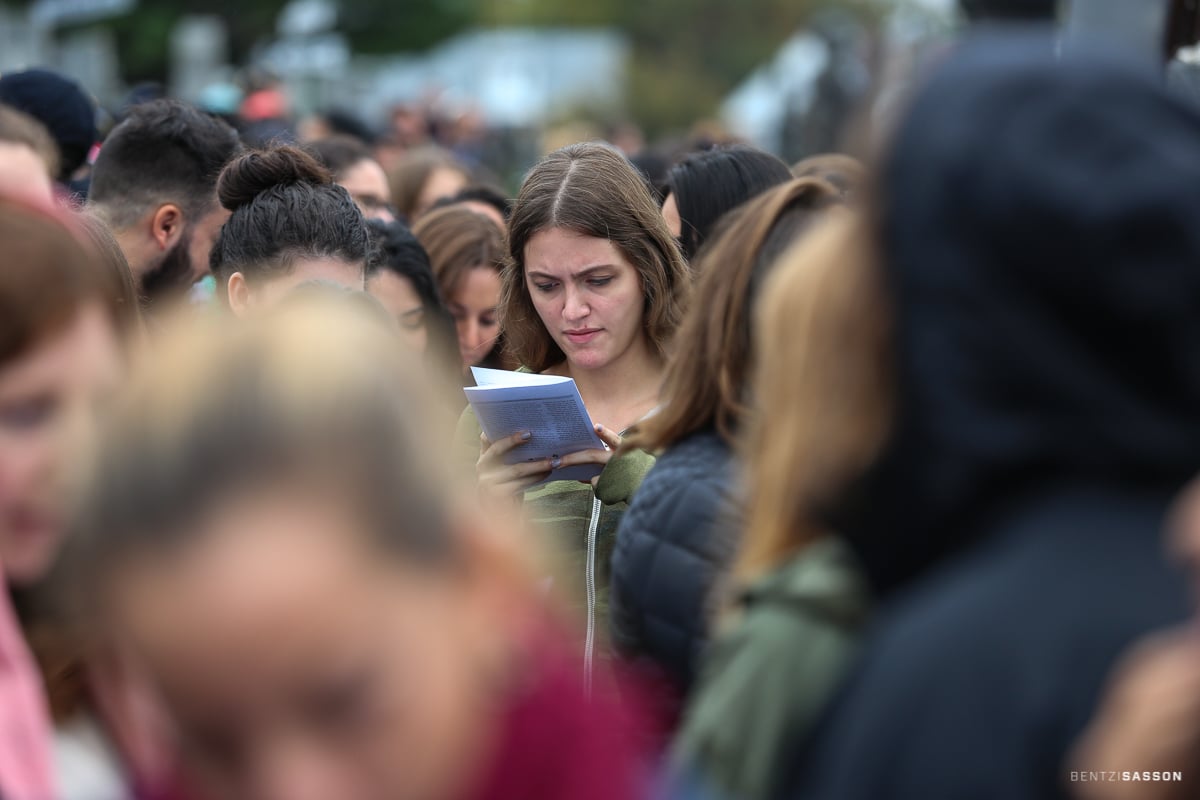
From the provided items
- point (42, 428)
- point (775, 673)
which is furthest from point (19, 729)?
point (775, 673)

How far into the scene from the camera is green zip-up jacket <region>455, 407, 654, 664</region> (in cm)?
360

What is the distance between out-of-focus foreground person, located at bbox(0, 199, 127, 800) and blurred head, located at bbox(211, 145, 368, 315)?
2144mm

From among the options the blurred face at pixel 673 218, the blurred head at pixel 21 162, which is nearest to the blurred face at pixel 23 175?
the blurred head at pixel 21 162

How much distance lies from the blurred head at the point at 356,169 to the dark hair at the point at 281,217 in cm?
179

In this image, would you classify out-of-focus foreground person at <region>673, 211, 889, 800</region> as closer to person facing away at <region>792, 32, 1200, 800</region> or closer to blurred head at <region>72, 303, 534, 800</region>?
person facing away at <region>792, 32, 1200, 800</region>

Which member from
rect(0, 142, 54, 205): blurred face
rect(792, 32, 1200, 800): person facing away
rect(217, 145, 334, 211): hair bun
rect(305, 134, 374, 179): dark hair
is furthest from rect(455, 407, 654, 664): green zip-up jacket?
rect(305, 134, 374, 179): dark hair

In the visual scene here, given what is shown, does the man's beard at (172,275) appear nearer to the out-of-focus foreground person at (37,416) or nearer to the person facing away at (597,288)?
the person facing away at (597,288)

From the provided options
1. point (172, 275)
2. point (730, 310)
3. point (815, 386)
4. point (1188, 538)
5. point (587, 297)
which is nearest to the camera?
point (1188, 538)

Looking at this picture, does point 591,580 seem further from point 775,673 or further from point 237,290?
point 775,673

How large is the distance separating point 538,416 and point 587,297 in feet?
1.80

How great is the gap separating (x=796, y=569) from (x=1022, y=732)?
409mm

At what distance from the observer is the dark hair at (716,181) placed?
424cm

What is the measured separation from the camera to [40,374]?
1659 mm

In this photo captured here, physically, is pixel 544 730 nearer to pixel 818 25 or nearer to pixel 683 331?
pixel 683 331
